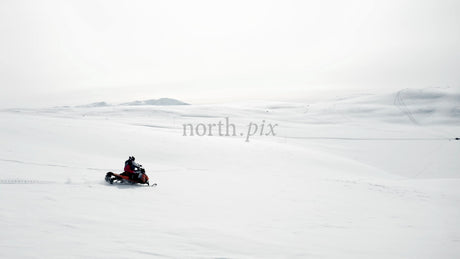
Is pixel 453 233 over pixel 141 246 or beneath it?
beneath

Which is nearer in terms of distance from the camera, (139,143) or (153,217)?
(153,217)

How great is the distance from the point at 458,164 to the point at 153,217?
32.5 m

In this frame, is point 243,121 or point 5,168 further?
point 243,121

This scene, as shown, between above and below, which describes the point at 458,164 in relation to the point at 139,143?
below

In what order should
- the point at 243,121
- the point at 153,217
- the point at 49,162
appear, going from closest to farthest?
the point at 153,217, the point at 49,162, the point at 243,121

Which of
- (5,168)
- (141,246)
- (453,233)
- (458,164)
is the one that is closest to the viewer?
(141,246)

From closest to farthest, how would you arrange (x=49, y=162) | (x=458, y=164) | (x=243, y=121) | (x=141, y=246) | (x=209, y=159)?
1. (x=141, y=246)
2. (x=49, y=162)
3. (x=209, y=159)
4. (x=458, y=164)
5. (x=243, y=121)

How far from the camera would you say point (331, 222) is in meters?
9.63

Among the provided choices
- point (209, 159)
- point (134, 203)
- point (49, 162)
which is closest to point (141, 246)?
point (134, 203)

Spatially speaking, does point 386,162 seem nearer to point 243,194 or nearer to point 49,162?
point 243,194

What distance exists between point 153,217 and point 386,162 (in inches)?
1172

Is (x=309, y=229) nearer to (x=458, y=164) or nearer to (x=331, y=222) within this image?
(x=331, y=222)

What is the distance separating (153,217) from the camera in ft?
27.5

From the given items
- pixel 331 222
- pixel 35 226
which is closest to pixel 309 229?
pixel 331 222
